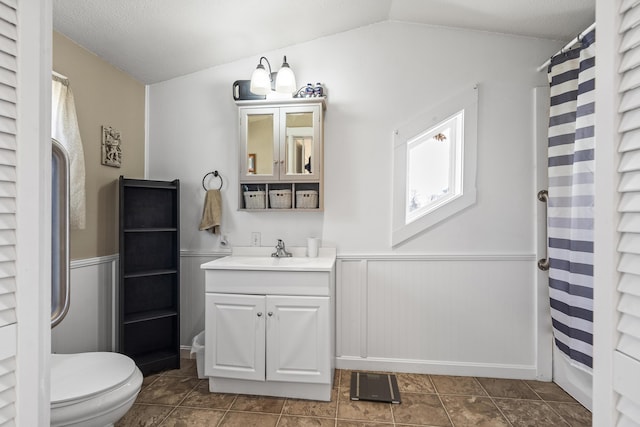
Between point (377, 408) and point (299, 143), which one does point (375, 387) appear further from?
point (299, 143)

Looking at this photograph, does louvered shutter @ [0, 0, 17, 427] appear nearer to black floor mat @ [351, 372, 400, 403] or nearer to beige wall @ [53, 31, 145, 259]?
beige wall @ [53, 31, 145, 259]

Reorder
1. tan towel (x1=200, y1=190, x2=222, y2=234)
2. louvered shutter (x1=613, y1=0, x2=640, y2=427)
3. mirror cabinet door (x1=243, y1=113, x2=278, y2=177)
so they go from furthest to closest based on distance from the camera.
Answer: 1. tan towel (x1=200, y1=190, x2=222, y2=234)
2. mirror cabinet door (x1=243, y1=113, x2=278, y2=177)
3. louvered shutter (x1=613, y1=0, x2=640, y2=427)

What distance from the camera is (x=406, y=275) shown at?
2.43 m

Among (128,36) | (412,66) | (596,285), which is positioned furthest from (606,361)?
(128,36)

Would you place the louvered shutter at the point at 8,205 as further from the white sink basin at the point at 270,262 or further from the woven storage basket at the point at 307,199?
the woven storage basket at the point at 307,199

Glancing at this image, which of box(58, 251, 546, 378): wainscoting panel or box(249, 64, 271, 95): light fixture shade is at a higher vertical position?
box(249, 64, 271, 95): light fixture shade

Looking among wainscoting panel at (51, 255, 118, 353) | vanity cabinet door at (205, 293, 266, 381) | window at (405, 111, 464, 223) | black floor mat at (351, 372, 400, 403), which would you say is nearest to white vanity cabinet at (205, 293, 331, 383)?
vanity cabinet door at (205, 293, 266, 381)

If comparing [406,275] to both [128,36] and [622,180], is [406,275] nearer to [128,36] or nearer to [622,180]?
[622,180]

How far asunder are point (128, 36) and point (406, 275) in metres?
2.50

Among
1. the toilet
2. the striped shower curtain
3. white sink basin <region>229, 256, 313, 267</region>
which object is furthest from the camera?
white sink basin <region>229, 256, 313, 267</region>

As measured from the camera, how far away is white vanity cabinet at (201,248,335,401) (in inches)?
78.9

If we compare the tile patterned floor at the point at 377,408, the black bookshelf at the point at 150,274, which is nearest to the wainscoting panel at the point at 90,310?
the black bookshelf at the point at 150,274

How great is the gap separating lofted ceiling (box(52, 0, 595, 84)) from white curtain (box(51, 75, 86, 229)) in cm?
39

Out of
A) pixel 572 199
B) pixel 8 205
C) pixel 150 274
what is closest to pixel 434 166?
pixel 572 199
